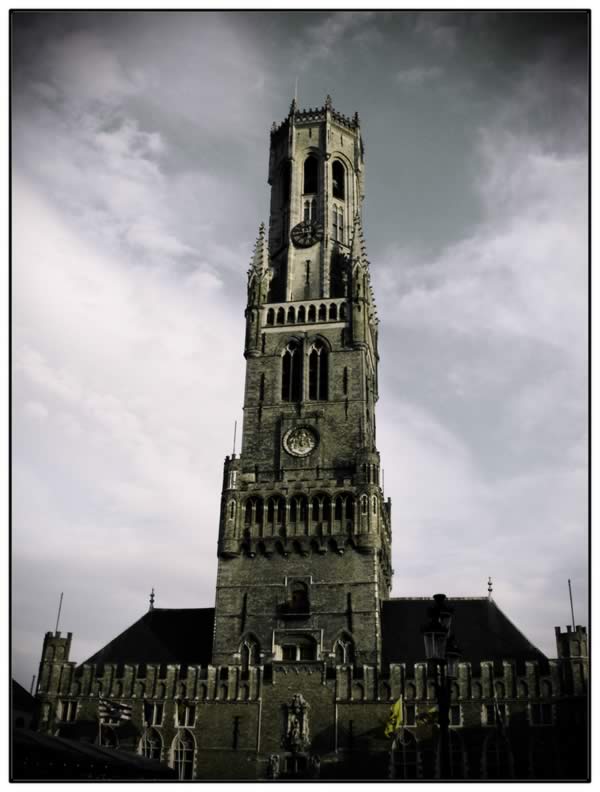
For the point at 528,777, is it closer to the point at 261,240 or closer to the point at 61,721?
the point at 61,721

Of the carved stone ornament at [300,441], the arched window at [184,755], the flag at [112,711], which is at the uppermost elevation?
the carved stone ornament at [300,441]

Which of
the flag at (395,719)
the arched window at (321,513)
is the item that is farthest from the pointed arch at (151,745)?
the arched window at (321,513)

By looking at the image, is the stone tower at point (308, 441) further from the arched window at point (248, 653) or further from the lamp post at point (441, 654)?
the lamp post at point (441, 654)

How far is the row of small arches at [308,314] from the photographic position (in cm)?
5778

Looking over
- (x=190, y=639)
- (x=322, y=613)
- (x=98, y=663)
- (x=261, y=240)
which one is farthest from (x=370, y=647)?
(x=261, y=240)

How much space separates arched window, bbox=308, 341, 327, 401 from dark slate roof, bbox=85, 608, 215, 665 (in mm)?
16144

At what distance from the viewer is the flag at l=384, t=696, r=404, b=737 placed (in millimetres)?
42812

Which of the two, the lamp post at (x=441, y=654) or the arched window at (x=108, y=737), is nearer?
the lamp post at (x=441, y=654)

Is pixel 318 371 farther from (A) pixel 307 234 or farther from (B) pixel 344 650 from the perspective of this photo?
(B) pixel 344 650

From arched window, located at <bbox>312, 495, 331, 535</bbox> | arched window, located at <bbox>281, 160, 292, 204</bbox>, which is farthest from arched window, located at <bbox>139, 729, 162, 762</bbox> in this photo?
arched window, located at <bbox>281, 160, 292, 204</bbox>

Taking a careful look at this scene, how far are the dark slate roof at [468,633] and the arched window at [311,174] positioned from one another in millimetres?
33060

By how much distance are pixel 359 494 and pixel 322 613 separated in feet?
24.8

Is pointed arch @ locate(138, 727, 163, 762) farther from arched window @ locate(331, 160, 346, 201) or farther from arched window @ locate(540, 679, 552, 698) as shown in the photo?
arched window @ locate(331, 160, 346, 201)

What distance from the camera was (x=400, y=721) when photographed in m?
43.1
